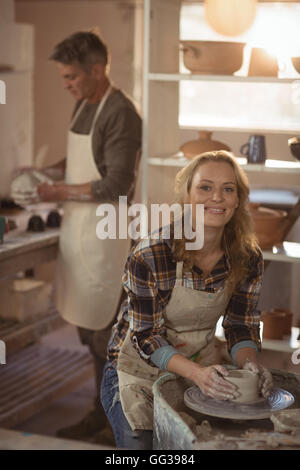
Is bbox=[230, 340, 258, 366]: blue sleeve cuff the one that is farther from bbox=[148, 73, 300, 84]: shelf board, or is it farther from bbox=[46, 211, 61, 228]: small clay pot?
bbox=[46, 211, 61, 228]: small clay pot

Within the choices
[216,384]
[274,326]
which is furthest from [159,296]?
[274,326]

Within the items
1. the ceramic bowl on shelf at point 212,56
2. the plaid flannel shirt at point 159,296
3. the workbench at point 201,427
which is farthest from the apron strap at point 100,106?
the workbench at point 201,427

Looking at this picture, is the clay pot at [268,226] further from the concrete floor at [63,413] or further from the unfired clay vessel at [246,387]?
the unfired clay vessel at [246,387]

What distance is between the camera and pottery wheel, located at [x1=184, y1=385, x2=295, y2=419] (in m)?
1.62

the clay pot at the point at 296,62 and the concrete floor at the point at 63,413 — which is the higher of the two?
the clay pot at the point at 296,62

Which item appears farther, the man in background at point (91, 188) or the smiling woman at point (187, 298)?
the man in background at point (91, 188)

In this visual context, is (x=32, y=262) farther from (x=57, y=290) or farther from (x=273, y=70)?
(x=273, y=70)

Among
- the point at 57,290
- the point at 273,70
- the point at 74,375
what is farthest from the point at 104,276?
the point at 273,70

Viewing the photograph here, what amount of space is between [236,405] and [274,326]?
1.40 meters

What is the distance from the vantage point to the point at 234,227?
2.07 meters

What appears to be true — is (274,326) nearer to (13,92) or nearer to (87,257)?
(87,257)

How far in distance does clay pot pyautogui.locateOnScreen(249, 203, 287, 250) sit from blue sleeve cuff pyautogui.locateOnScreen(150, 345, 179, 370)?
3.86ft

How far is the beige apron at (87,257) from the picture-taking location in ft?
10.4

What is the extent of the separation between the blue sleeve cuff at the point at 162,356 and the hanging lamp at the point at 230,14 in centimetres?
167
